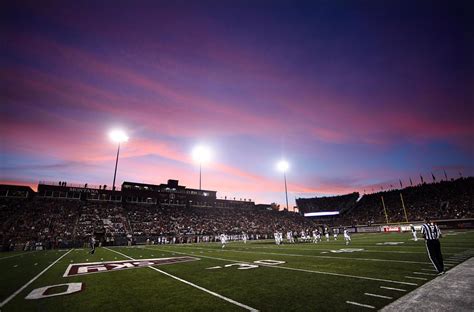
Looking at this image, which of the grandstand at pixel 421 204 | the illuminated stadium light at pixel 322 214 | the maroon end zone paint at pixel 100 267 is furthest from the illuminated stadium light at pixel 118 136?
the illuminated stadium light at pixel 322 214

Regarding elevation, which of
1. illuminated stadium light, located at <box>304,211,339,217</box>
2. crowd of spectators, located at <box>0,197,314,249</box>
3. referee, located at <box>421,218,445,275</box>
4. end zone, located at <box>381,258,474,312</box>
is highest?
illuminated stadium light, located at <box>304,211,339,217</box>

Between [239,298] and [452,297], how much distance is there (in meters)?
4.60

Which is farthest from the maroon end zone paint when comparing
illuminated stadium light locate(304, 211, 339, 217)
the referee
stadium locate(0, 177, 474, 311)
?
illuminated stadium light locate(304, 211, 339, 217)

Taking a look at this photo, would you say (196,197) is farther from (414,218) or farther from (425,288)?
(425,288)

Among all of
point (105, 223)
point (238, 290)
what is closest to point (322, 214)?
point (105, 223)

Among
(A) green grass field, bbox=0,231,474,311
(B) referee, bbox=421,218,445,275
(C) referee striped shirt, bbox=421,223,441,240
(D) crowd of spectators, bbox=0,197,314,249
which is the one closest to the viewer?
(A) green grass field, bbox=0,231,474,311

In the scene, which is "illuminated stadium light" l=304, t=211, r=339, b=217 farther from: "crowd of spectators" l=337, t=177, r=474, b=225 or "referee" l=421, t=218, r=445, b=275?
"referee" l=421, t=218, r=445, b=275

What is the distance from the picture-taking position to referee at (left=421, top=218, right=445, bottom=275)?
7767 millimetres

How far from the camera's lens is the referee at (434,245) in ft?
25.5

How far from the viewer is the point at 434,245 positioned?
8.14 m

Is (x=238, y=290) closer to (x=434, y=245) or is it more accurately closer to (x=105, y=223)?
(x=434, y=245)

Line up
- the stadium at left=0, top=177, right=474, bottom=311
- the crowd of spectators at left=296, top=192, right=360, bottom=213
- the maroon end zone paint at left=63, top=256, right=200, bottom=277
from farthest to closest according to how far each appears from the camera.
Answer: the crowd of spectators at left=296, top=192, right=360, bottom=213
the maroon end zone paint at left=63, top=256, right=200, bottom=277
the stadium at left=0, top=177, right=474, bottom=311

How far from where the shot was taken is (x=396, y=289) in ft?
20.5

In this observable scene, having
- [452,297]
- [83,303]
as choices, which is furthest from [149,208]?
[452,297]
